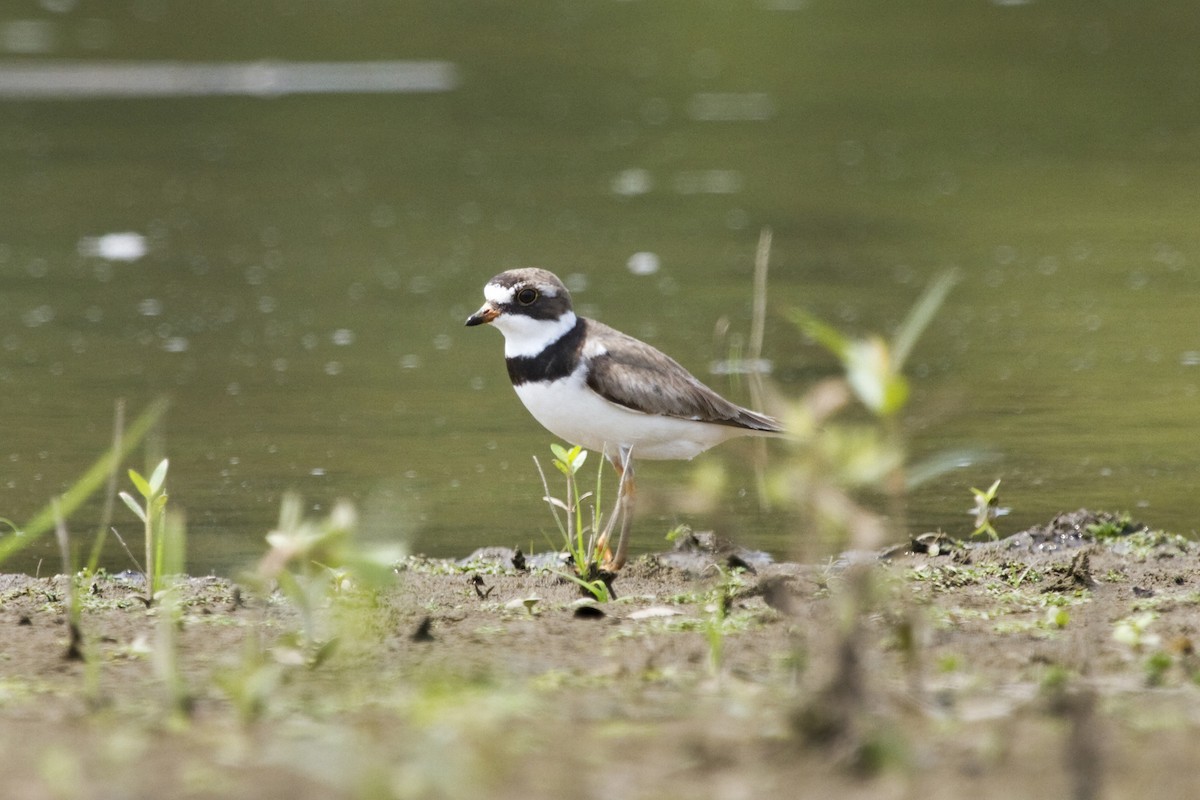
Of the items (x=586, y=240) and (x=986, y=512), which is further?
(x=586, y=240)

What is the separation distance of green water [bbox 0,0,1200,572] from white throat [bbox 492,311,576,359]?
67cm

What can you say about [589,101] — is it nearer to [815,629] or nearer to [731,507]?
[731,507]

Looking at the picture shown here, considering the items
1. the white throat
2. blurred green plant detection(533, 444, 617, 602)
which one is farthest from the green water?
the white throat

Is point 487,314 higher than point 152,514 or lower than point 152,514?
higher

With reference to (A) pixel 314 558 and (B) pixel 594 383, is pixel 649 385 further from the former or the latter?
(A) pixel 314 558

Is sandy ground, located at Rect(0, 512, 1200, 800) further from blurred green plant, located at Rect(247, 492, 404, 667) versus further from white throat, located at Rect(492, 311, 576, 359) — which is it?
white throat, located at Rect(492, 311, 576, 359)

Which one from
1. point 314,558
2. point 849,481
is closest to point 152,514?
point 314,558

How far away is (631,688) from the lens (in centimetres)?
351

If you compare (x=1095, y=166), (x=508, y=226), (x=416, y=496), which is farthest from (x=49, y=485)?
(x=1095, y=166)

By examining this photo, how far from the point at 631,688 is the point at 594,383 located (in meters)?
1.82

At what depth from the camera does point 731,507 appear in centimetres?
602

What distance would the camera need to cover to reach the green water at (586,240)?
6.35 metres

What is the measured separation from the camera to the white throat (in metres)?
5.34

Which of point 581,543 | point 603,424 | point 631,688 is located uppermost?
point 603,424
